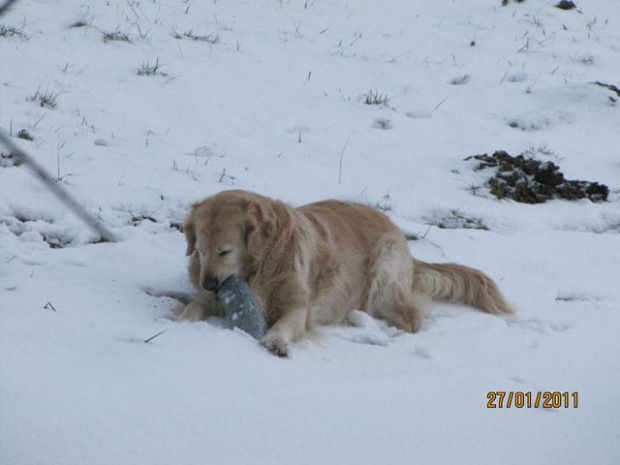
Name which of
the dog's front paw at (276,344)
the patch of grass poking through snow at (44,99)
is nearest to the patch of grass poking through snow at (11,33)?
the patch of grass poking through snow at (44,99)

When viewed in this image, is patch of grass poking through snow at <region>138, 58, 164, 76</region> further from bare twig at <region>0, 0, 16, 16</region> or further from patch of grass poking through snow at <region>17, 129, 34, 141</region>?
bare twig at <region>0, 0, 16, 16</region>

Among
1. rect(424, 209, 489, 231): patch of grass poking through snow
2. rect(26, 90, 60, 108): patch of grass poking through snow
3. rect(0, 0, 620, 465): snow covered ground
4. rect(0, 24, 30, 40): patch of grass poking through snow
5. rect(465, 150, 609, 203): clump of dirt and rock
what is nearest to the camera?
rect(0, 0, 620, 465): snow covered ground

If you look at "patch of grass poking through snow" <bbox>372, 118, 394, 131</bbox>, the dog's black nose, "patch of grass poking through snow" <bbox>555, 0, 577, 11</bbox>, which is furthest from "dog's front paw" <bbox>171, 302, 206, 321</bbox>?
"patch of grass poking through snow" <bbox>555, 0, 577, 11</bbox>

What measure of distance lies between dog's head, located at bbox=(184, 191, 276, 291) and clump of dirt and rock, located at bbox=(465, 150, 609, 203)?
10.7ft

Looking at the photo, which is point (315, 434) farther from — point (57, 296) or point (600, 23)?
point (600, 23)

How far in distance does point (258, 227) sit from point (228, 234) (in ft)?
0.66

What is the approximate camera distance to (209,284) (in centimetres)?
506

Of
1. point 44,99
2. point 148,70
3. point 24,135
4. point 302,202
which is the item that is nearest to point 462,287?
point 302,202

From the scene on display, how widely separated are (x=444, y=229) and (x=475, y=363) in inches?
97.3

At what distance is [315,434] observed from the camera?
141 inches

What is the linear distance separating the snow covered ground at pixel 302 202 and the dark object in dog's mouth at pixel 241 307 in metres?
0.15

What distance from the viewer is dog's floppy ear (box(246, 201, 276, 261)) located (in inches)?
206

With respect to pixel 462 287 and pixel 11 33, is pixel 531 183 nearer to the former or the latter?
pixel 462 287
